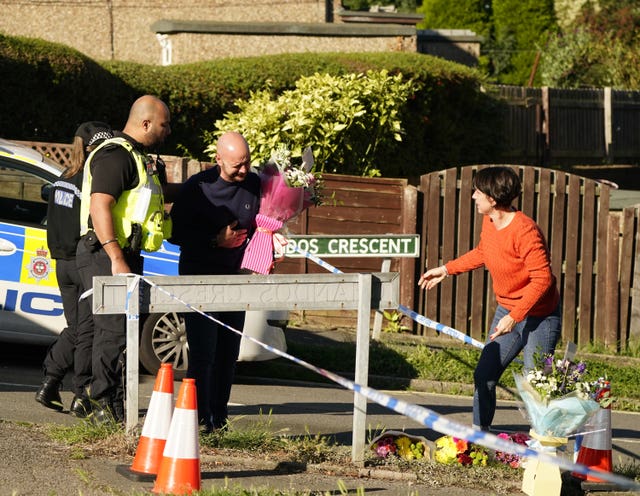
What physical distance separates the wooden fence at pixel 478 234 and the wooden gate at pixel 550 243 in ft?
0.04

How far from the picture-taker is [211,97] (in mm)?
19438

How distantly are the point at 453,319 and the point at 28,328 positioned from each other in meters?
5.56

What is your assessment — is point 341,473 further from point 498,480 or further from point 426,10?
point 426,10

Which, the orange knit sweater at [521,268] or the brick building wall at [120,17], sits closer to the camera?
the orange knit sweater at [521,268]

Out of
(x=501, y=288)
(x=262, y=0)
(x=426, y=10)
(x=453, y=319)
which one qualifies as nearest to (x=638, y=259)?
(x=453, y=319)

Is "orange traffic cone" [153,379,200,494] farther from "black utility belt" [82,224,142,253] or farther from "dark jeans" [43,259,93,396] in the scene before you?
"dark jeans" [43,259,93,396]

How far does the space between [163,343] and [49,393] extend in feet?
6.42

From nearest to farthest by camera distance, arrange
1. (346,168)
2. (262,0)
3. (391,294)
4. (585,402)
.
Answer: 1. (585,402)
2. (391,294)
3. (346,168)
4. (262,0)

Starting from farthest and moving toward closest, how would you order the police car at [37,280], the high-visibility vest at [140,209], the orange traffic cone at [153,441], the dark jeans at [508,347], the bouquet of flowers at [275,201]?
the police car at [37,280], the bouquet of flowers at [275,201], the dark jeans at [508,347], the high-visibility vest at [140,209], the orange traffic cone at [153,441]

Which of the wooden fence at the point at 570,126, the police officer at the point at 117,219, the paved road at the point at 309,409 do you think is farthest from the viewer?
the wooden fence at the point at 570,126

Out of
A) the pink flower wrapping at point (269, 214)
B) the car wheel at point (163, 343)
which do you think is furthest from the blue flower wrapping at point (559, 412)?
the car wheel at point (163, 343)

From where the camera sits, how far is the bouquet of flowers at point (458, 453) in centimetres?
668

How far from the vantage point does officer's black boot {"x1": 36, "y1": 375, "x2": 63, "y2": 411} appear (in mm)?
7500

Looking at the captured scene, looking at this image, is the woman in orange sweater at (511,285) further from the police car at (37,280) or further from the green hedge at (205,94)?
the green hedge at (205,94)
